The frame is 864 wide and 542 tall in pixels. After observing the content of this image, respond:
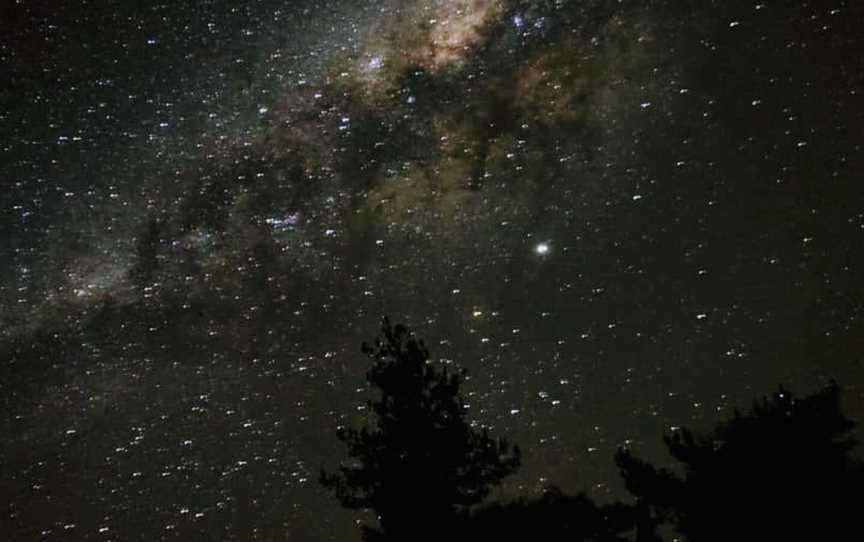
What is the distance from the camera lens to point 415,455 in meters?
15.4

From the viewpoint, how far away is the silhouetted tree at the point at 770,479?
46.3 feet

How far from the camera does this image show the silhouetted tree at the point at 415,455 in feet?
49.3

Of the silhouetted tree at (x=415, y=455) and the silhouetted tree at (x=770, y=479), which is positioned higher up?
the silhouetted tree at (x=415, y=455)

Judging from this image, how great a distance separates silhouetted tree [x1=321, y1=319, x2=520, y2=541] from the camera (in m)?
15.0

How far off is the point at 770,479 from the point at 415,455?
6000 mm

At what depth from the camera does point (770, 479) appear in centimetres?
1441

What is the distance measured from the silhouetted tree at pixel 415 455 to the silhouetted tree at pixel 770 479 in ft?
10.3

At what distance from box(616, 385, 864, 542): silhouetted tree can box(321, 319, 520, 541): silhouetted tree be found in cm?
314

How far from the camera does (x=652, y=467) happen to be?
16297 mm

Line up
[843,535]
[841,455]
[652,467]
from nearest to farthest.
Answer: [843,535], [841,455], [652,467]

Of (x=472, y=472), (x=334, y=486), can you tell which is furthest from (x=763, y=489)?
(x=334, y=486)

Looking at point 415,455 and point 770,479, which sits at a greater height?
point 415,455

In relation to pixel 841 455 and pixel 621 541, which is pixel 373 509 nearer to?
pixel 621 541

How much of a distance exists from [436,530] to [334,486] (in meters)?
2.04
